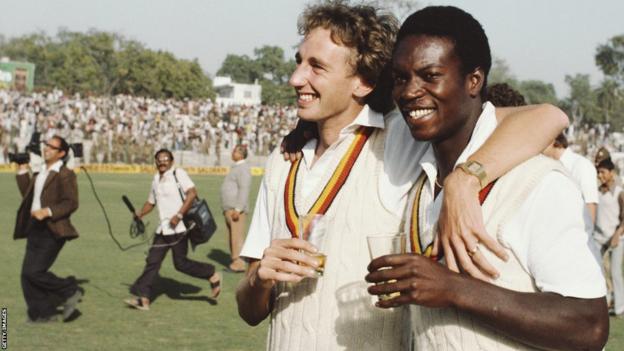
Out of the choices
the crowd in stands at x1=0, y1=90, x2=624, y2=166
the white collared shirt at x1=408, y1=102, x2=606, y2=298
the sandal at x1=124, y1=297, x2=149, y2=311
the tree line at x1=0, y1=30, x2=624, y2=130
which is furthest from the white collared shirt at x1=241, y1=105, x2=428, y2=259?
the tree line at x1=0, y1=30, x2=624, y2=130

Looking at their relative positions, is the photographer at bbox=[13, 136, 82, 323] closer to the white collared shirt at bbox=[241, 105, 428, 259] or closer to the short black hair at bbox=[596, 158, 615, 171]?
the short black hair at bbox=[596, 158, 615, 171]

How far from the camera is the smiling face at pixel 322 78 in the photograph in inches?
119

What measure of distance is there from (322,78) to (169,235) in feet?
25.9

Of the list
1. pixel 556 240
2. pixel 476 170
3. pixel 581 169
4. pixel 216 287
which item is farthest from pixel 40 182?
pixel 556 240

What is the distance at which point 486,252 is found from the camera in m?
2.25

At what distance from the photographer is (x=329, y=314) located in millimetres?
2861

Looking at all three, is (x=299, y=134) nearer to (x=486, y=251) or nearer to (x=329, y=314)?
(x=329, y=314)

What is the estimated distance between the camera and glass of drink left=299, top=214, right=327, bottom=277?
2.67m

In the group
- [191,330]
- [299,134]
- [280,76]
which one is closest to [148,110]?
[191,330]

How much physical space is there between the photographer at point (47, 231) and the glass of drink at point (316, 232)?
23.6 feet

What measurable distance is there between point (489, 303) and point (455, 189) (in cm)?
33

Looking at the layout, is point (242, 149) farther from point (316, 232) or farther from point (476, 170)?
point (476, 170)

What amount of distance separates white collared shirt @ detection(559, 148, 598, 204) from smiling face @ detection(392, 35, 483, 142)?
6.24 meters

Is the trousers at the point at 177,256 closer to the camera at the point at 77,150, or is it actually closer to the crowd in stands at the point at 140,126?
the camera at the point at 77,150
